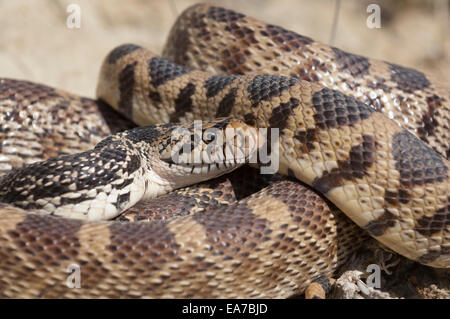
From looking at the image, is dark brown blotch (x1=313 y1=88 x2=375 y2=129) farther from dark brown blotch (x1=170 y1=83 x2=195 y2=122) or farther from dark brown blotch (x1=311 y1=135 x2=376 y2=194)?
dark brown blotch (x1=170 y1=83 x2=195 y2=122)

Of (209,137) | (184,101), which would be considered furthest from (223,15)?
(209,137)

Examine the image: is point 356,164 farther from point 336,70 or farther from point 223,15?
point 223,15

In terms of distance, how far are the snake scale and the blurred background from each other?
2.66 m

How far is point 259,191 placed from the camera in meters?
→ 5.47

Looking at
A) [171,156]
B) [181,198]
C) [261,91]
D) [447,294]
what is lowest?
[447,294]

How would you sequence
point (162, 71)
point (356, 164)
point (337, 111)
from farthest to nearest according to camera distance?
1. point (162, 71)
2. point (337, 111)
3. point (356, 164)

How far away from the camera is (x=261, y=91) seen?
5570 millimetres

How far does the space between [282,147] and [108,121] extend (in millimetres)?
3088

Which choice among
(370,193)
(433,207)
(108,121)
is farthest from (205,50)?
(433,207)

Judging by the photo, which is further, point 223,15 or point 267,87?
point 223,15

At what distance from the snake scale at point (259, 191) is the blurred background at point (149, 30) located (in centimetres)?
266

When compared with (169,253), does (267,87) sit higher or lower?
higher

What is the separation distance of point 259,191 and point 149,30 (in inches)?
365
